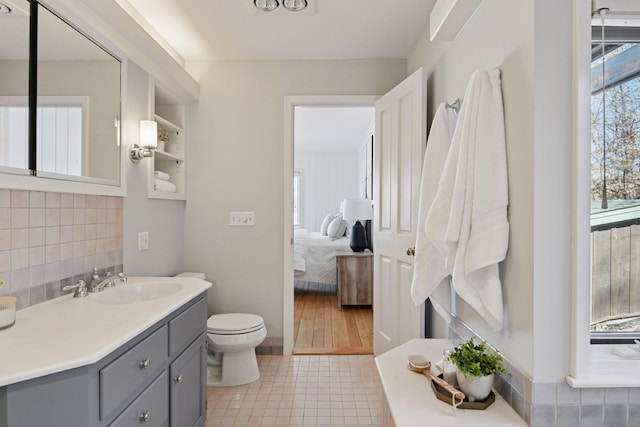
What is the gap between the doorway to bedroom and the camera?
134 inches

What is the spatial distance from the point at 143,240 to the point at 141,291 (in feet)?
1.71

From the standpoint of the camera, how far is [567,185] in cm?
111

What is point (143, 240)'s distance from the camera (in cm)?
229

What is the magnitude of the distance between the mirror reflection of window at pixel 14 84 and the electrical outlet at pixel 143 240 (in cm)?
94

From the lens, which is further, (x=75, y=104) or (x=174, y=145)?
(x=174, y=145)

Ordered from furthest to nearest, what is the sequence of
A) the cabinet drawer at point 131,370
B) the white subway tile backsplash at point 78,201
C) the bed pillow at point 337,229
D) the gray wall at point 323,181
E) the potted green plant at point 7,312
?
1. the gray wall at point 323,181
2. the bed pillow at point 337,229
3. the white subway tile backsplash at point 78,201
4. the potted green plant at point 7,312
5. the cabinet drawer at point 131,370

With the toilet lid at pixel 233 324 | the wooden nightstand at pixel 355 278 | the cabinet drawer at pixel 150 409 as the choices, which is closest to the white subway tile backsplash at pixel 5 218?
the cabinet drawer at pixel 150 409

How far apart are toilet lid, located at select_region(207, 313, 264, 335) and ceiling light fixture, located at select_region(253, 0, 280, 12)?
2014 millimetres

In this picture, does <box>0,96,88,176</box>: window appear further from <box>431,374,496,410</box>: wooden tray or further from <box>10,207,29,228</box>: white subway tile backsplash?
<box>431,374,496,410</box>: wooden tray

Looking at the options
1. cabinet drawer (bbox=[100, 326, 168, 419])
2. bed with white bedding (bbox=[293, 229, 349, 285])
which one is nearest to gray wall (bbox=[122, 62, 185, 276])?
cabinet drawer (bbox=[100, 326, 168, 419])

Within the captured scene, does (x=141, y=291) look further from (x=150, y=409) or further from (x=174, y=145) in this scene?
(x=174, y=145)

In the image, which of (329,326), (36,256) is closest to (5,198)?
(36,256)

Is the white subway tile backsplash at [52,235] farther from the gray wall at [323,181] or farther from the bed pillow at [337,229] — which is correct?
the gray wall at [323,181]

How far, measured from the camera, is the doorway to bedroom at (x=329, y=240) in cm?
340
